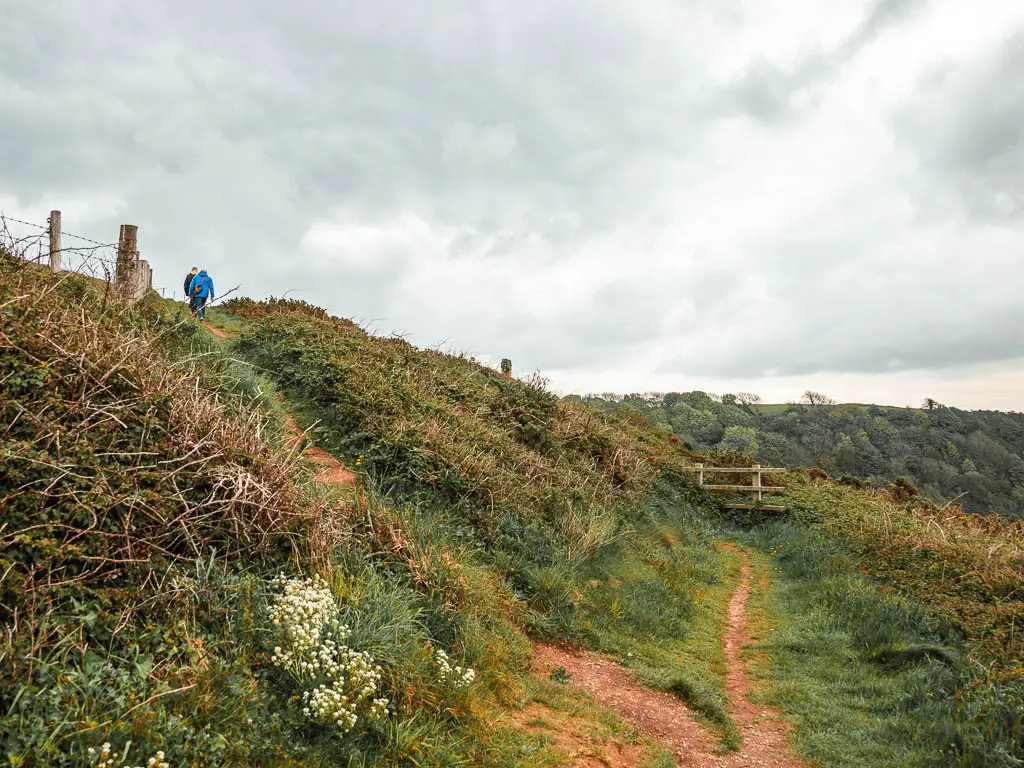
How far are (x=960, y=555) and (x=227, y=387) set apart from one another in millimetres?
11300

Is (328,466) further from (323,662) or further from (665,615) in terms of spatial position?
(665,615)

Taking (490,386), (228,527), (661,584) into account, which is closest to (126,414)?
(228,527)

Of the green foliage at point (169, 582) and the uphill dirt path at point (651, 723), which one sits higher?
the green foliage at point (169, 582)

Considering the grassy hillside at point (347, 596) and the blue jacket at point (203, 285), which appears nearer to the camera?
the grassy hillside at point (347, 596)

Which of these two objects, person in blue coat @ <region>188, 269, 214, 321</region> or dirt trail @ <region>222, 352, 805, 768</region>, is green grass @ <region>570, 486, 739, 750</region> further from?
person in blue coat @ <region>188, 269, 214, 321</region>

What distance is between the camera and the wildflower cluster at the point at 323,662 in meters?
3.73

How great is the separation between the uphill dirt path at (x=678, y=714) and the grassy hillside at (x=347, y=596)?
22 centimetres

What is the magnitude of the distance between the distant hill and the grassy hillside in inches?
1560

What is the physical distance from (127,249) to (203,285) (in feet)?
30.1

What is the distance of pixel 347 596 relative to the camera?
4844 millimetres

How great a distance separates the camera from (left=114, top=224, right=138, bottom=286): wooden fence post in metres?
8.70

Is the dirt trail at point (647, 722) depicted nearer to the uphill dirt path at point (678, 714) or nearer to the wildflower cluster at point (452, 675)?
the uphill dirt path at point (678, 714)

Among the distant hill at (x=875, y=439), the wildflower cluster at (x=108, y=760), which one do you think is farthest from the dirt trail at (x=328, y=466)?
the distant hill at (x=875, y=439)

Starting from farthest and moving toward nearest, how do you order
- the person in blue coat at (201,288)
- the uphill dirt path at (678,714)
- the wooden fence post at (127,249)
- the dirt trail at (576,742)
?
the person in blue coat at (201,288) < the wooden fence post at (127,249) < the uphill dirt path at (678,714) < the dirt trail at (576,742)
